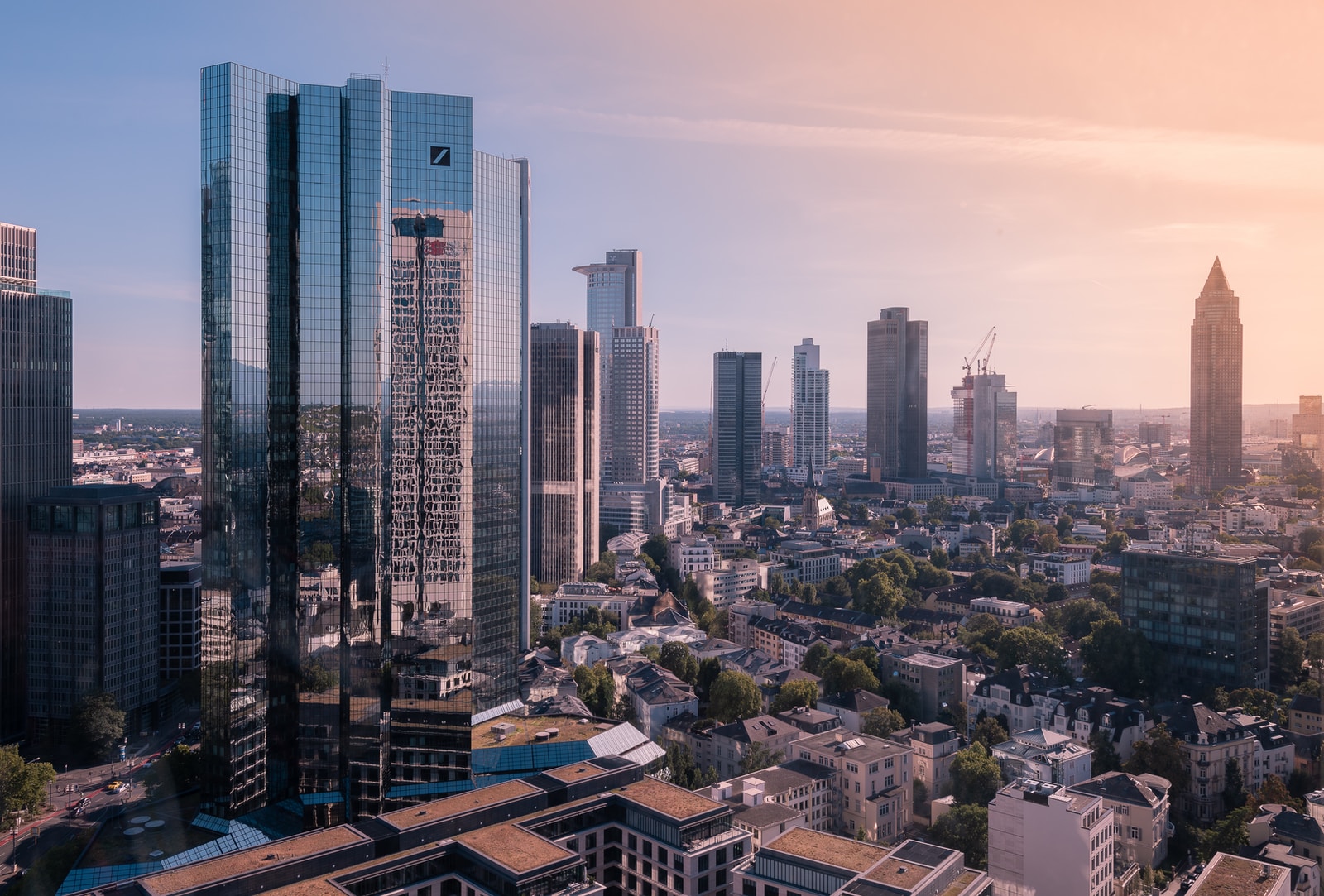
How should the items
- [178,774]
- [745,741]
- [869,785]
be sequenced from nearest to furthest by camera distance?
[178,774] → [869,785] → [745,741]

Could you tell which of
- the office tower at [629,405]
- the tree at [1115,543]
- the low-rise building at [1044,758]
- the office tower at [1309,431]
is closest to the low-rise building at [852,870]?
the low-rise building at [1044,758]

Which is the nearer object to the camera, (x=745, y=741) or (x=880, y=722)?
(x=745, y=741)

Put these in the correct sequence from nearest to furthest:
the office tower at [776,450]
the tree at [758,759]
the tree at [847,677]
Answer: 1. the tree at [758,759]
2. the tree at [847,677]
3. the office tower at [776,450]

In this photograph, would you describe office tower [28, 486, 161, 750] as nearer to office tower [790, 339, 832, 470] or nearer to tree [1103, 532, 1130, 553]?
tree [1103, 532, 1130, 553]

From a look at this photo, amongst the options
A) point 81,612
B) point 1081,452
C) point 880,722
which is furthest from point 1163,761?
point 1081,452

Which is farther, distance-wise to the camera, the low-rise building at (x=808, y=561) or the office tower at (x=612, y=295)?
the office tower at (x=612, y=295)

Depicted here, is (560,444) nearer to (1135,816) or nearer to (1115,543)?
(1135,816)

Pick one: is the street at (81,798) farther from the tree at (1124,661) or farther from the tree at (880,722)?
the tree at (1124,661)
